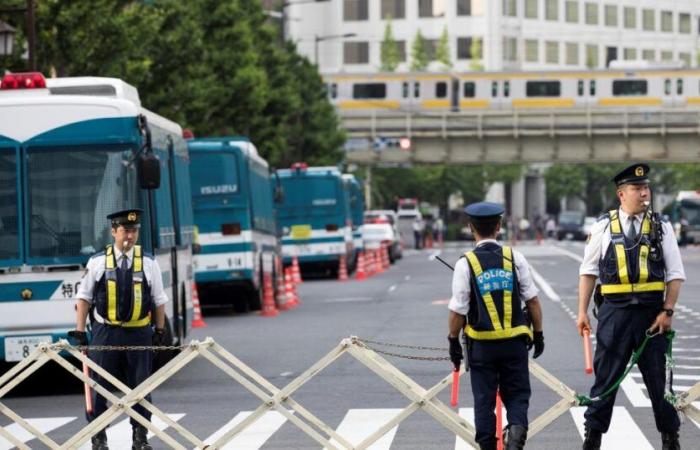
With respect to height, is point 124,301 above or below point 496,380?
above

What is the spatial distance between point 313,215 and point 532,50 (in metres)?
90.0

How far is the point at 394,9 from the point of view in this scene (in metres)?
139

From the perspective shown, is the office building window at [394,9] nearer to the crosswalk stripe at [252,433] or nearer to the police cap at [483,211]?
the crosswalk stripe at [252,433]

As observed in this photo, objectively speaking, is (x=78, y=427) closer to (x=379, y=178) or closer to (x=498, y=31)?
(x=379, y=178)

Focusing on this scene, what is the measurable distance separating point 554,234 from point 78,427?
10274 cm

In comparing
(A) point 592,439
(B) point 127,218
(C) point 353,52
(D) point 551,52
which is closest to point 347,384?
(B) point 127,218

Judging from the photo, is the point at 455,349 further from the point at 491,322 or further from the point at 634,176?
the point at 634,176

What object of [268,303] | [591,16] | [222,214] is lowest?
[268,303]

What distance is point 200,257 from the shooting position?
107ft

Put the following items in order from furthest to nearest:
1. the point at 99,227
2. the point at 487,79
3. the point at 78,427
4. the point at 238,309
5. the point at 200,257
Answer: the point at 487,79 → the point at 238,309 → the point at 200,257 → the point at 99,227 → the point at 78,427

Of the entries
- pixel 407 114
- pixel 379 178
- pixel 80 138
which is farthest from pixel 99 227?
pixel 379 178

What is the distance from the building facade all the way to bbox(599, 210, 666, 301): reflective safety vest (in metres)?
116

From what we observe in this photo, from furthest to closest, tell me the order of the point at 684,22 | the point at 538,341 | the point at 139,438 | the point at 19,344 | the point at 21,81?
the point at 684,22 < the point at 21,81 < the point at 19,344 < the point at 139,438 < the point at 538,341

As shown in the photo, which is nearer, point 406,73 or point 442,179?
point 406,73
